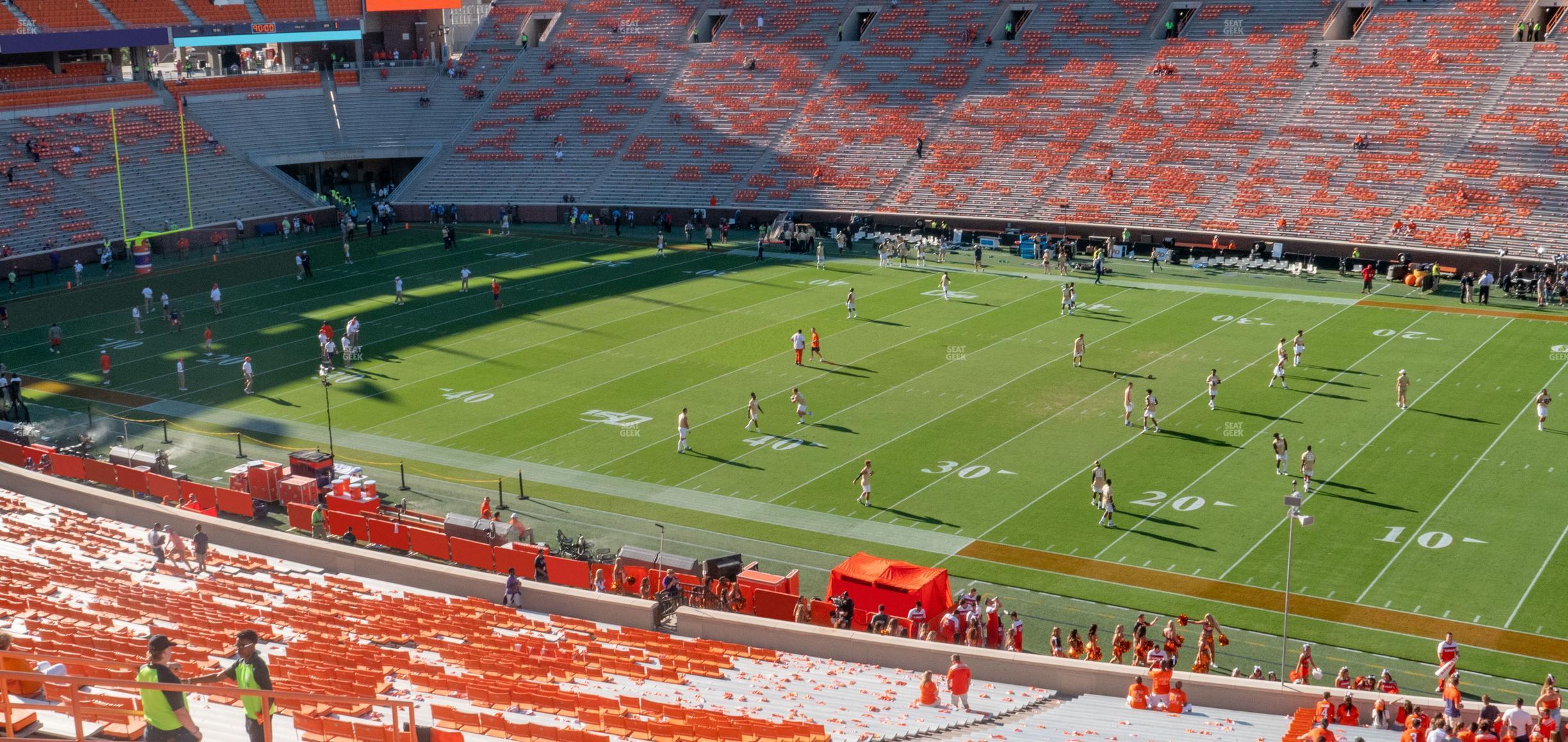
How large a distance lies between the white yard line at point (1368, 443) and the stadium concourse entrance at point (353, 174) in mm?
49824

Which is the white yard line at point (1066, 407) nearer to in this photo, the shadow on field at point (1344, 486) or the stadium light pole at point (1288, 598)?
the stadium light pole at point (1288, 598)

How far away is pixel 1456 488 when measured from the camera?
96.8ft

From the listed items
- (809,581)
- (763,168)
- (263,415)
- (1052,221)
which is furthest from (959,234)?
(809,581)

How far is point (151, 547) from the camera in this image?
25516mm

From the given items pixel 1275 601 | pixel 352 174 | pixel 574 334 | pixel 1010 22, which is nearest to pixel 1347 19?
pixel 1010 22

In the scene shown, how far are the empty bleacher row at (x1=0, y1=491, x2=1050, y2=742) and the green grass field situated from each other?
5.92 m

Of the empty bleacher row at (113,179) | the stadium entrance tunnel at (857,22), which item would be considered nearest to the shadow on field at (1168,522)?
the empty bleacher row at (113,179)

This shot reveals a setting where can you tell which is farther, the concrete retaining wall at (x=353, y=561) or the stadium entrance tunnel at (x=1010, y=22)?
the stadium entrance tunnel at (x=1010, y=22)

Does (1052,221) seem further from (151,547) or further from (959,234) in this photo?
(151,547)

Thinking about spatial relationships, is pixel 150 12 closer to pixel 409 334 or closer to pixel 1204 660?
pixel 409 334

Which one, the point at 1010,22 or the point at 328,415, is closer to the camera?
the point at 328,415

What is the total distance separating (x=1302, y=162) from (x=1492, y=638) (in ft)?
121

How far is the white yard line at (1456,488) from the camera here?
25.4 m

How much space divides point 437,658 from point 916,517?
12.4m
